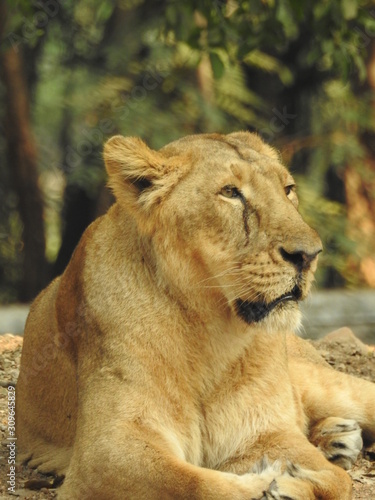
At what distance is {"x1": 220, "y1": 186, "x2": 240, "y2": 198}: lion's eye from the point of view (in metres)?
3.73

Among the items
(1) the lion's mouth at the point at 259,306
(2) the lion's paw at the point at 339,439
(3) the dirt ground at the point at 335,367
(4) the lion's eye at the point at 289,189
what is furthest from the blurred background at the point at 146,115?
(1) the lion's mouth at the point at 259,306

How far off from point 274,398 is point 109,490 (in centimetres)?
76

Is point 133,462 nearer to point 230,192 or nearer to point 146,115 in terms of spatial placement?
point 230,192

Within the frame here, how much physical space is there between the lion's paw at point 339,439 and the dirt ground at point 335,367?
0.07 meters

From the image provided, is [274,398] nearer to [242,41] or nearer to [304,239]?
[304,239]

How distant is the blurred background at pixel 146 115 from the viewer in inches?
382

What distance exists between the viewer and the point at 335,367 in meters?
5.66

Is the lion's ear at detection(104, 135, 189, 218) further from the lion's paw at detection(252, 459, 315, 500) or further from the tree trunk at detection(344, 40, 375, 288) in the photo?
the tree trunk at detection(344, 40, 375, 288)

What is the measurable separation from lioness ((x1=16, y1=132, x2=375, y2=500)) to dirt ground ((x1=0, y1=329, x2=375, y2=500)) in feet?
0.46

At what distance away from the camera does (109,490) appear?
3.50 m

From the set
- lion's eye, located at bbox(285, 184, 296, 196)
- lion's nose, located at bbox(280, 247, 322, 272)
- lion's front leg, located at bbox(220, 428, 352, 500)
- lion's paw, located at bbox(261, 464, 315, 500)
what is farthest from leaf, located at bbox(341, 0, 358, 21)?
lion's paw, located at bbox(261, 464, 315, 500)

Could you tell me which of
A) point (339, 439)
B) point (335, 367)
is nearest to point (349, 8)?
point (335, 367)

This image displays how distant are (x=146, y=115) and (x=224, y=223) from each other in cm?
653

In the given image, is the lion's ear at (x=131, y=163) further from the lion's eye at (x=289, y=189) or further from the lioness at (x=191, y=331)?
the lion's eye at (x=289, y=189)
